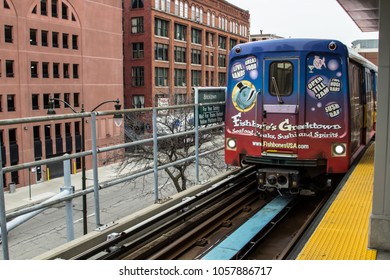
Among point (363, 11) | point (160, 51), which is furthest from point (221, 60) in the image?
point (363, 11)

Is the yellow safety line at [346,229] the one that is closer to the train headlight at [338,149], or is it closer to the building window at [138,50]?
the train headlight at [338,149]

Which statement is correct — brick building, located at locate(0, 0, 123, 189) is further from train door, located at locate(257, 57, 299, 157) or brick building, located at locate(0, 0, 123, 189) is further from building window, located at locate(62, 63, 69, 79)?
train door, located at locate(257, 57, 299, 157)

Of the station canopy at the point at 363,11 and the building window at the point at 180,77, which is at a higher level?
the building window at the point at 180,77

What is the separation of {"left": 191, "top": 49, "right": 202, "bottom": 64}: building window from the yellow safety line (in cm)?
5587

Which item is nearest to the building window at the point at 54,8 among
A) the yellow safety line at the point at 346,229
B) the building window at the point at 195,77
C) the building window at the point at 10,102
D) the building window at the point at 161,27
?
the building window at the point at 10,102

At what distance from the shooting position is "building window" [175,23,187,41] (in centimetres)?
5856

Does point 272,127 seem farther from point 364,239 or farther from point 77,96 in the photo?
point 77,96

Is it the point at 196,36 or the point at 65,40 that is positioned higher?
the point at 196,36

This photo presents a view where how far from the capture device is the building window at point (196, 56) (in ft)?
203

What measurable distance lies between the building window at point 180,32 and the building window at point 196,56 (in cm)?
269

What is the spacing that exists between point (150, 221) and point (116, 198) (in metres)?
30.1

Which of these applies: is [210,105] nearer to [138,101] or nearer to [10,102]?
[10,102]

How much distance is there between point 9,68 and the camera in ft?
125

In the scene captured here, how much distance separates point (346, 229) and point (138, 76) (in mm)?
51470
